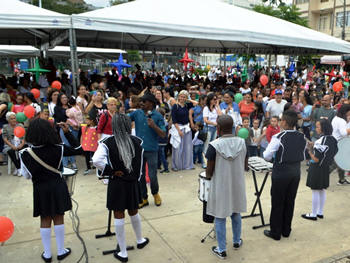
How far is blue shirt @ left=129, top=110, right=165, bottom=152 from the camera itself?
181 inches

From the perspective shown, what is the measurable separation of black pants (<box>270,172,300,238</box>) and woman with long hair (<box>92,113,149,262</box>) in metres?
1.63

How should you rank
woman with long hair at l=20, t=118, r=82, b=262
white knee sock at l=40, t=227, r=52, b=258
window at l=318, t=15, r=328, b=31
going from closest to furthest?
woman with long hair at l=20, t=118, r=82, b=262 < white knee sock at l=40, t=227, r=52, b=258 < window at l=318, t=15, r=328, b=31

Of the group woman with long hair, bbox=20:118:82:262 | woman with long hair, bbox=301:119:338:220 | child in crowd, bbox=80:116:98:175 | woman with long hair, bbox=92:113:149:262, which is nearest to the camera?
woman with long hair, bbox=20:118:82:262

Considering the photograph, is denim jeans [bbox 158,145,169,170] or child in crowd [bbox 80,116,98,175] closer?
child in crowd [bbox 80,116,98,175]

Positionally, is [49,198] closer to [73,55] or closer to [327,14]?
[73,55]

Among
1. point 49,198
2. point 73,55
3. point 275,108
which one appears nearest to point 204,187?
point 49,198

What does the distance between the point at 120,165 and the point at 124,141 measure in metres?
0.24

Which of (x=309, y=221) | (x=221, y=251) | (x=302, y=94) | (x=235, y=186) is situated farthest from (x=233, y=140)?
(x=302, y=94)

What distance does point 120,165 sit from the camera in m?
3.18

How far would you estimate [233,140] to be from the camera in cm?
329

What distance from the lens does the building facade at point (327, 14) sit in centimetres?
4109

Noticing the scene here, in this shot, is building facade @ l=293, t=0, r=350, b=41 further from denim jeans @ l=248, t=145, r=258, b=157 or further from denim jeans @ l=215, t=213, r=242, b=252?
denim jeans @ l=215, t=213, r=242, b=252

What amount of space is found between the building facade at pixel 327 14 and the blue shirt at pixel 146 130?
43186 mm

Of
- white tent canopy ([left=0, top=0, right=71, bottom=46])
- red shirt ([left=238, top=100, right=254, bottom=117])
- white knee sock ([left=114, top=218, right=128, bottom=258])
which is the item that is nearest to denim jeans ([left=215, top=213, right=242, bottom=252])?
white knee sock ([left=114, top=218, right=128, bottom=258])
